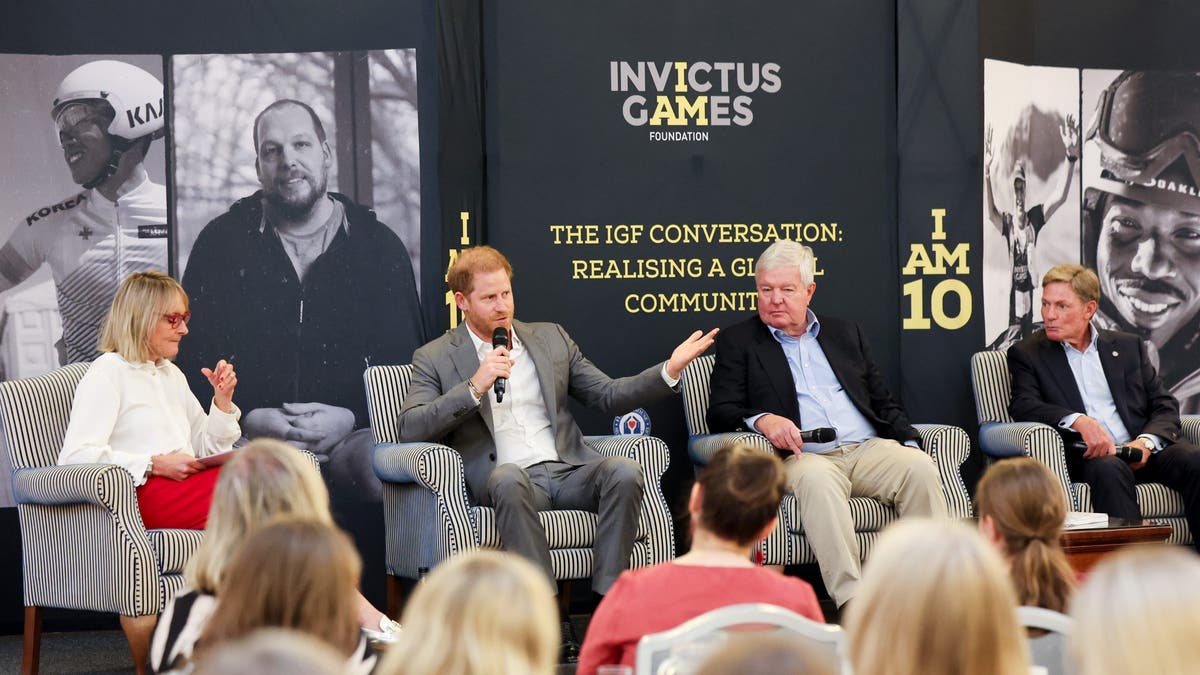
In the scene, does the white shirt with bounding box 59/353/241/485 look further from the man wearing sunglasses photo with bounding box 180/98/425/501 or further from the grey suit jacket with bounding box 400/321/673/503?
the grey suit jacket with bounding box 400/321/673/503

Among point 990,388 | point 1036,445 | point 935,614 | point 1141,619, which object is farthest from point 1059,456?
point 1141,619

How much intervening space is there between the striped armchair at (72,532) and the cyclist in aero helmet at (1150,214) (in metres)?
4.23

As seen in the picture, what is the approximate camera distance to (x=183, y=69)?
228 inches

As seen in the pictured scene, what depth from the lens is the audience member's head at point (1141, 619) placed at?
1.51m

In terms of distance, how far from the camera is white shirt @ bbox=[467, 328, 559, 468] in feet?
17.1

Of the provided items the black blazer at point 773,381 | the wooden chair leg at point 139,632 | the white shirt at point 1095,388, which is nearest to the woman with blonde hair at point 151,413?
the wooden chair leg at point 139,632

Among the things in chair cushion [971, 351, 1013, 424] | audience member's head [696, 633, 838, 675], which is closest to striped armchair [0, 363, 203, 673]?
chair cushion [971, 351, 1013, 424]

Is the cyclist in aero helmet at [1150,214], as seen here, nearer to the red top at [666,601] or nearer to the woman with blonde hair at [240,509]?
the red top at [666,601]

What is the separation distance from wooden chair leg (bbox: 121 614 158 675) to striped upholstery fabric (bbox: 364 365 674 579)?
961 mm

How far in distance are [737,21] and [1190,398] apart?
9.01 ft

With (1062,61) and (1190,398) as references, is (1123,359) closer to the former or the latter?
(1190,398)

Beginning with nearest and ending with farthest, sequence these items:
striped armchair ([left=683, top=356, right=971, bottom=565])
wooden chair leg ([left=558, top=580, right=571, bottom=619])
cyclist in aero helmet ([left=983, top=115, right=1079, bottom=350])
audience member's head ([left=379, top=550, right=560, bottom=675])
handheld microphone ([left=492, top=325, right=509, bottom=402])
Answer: audience member's head ([left=379, top=550, right=560, bottom=675]) < handheld microphone ([left=492, top=325, right=509, bottom=402]) < striped armchair ([left=683, top=356, right=971, bottom=565]) < wooden chair leg ([left=558, top=580, right=571, bottom=619]) < cyclist in aero helmet ([left=983, top=115, right=1079, bottom=350])

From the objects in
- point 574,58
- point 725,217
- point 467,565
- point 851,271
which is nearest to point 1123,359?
point 851,271

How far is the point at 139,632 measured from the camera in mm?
4512
